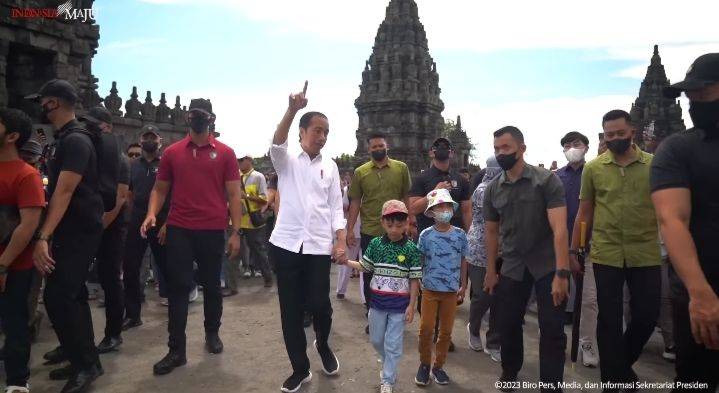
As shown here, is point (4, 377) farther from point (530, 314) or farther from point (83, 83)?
point (83, 83)

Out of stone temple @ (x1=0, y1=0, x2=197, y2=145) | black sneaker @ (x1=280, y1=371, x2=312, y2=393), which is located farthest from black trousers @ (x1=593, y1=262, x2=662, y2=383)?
stone temple @ (x1=0, y1=0, x2=197, y2=145)

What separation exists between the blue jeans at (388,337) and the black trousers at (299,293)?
48 cm

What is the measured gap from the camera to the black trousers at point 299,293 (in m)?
4.16

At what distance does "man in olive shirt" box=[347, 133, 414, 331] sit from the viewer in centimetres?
600

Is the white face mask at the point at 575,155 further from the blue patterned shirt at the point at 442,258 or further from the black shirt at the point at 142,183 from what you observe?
the black shirt at the point at 142,183

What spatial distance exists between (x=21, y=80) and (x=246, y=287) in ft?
27.1

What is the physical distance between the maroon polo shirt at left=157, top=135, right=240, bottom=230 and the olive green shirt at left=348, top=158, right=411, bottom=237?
5.97 feet

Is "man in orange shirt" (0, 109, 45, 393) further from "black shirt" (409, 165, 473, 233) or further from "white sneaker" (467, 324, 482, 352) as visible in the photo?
"white sneaker" (467, 324, 482, 352)

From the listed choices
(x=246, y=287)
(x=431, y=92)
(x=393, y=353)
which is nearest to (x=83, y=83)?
(x=246, y=287)

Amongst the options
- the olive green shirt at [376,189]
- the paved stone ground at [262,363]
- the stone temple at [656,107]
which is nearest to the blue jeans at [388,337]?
the paved stone ground at [262,363]

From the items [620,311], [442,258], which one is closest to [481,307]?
[442,258]

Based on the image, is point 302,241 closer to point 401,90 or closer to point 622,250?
point 622,250

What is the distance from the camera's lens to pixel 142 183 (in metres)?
6.26

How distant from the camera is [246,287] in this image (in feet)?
28.0
